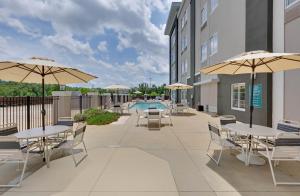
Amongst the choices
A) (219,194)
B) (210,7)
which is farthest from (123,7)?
(219,194)

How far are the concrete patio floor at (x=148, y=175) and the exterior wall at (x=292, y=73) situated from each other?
4106mm

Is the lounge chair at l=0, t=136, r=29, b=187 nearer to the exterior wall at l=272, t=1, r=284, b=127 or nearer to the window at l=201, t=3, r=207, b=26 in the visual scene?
the exterior wall at l=272, t=1, r=284, b=127

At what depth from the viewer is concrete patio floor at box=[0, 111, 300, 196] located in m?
4.23

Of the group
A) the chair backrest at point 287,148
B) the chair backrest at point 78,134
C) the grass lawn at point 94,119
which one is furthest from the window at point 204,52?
the chair backrest at point 287,148

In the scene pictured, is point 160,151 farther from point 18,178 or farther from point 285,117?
point 285,117

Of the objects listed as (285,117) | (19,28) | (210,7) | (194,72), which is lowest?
(285,117)

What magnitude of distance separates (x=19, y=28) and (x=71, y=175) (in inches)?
820

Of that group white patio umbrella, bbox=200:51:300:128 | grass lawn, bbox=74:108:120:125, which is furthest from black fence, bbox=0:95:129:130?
white patio umbrella, bbox=200:51:300:128

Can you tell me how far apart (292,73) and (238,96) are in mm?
5945

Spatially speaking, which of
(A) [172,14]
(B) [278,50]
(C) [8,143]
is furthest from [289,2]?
(A) [172,14]

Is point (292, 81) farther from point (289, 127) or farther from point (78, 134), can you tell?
point (78, 134)

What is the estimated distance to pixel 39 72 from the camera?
6492mm

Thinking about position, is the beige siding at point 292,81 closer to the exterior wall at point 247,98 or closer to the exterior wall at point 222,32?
the exterior wall at point 247,98

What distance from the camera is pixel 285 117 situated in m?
9.69
